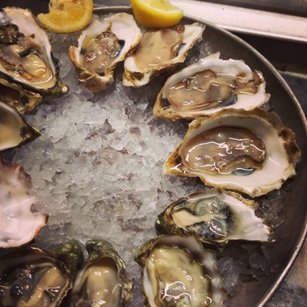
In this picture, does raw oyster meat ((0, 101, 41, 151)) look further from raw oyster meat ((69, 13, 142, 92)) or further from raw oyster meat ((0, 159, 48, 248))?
raw oyster meat ((69, 13, 142, 92))

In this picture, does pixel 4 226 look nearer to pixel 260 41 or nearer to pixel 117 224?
pixel 117 224

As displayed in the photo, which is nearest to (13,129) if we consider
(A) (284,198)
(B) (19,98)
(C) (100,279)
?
(B) (19,98)

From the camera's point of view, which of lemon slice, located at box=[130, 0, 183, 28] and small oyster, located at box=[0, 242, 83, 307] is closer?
small oyster, located at box=[0, 242, 83, 307]

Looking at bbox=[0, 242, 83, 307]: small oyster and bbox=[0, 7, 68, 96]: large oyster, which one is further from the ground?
bbox=[0, 7, 68, 96]: large oyster

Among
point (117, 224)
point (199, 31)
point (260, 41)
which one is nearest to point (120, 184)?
point (117, 224)

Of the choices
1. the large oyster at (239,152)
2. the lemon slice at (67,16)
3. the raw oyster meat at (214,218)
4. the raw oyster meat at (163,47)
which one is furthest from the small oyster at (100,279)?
the lemon slice at (67,16)

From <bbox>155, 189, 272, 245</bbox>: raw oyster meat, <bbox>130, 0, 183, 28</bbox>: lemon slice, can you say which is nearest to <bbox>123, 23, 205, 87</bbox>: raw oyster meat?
<bbox>130, 0, 183, 28</bbox>: lemon slice

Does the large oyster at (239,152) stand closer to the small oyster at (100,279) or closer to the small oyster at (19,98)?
the small oyster at (100,279)
